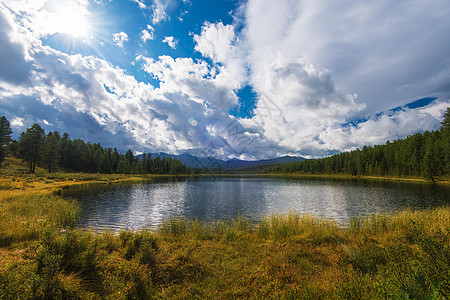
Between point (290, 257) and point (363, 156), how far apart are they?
472 ft

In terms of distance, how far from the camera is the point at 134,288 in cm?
520

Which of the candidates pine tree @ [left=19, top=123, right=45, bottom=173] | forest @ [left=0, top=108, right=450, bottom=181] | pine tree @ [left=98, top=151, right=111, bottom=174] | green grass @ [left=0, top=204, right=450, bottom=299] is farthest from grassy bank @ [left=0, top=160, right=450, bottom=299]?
pine tree @ [left=98, top=151, right=111, bottom=174]

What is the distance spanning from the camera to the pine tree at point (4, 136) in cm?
5438

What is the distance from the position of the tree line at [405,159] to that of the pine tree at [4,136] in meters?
138

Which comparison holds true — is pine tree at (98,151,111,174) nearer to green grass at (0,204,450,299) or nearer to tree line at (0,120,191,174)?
tree line at (0,120,191,174)

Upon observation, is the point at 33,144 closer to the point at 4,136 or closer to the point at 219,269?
the point at 4,136

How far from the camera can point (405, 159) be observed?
8788 cm

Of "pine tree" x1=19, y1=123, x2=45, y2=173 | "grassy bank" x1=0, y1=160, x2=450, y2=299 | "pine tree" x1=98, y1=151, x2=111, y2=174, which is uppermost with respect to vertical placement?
"pine tree" x1=19, y1=123, x2=45, y2=173

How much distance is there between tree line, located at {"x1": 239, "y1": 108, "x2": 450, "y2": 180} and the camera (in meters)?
67.1

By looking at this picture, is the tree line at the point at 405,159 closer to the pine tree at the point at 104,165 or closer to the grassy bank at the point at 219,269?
the grassy bank at the point at 219,269

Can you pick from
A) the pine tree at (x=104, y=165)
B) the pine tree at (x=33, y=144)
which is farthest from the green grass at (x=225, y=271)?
the pine tree at (x=104, y=165)

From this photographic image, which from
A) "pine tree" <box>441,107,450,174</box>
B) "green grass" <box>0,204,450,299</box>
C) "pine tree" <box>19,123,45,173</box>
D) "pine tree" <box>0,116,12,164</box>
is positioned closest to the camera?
"green grass" <box>0,204,450,299</box>

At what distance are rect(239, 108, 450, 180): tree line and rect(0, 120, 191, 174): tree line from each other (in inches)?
4748

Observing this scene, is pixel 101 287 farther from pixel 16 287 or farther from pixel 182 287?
pixel 182 287
